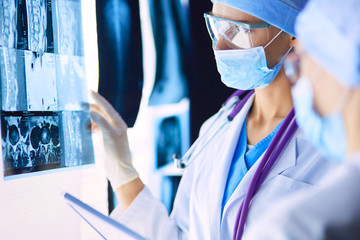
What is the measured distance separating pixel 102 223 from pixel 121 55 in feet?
1.98

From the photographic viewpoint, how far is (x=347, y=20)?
48cm

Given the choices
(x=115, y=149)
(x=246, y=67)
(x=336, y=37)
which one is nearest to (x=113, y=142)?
(x=115, y=149)

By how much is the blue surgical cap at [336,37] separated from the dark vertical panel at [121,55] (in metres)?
0.81

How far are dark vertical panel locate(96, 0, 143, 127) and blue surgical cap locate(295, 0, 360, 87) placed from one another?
809 millimetres

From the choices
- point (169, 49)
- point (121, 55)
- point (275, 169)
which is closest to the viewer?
point (275, 169)

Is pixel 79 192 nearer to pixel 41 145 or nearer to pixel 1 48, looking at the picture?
pixel 41 145

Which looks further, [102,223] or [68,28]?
[68,28]

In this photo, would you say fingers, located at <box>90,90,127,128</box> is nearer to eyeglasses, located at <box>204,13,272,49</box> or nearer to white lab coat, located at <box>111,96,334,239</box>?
white lab coat, located at <box>111,96,334,239</box>

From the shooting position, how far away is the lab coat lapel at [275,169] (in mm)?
1036

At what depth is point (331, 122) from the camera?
495mm

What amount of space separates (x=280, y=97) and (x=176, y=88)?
556 mm

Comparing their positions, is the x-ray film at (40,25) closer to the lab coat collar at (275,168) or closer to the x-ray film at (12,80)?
the x-ray film at (12,80)

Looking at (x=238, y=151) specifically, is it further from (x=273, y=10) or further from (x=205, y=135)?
(x=273, y=10)

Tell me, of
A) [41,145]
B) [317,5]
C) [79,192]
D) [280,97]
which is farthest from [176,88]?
[317,5]
